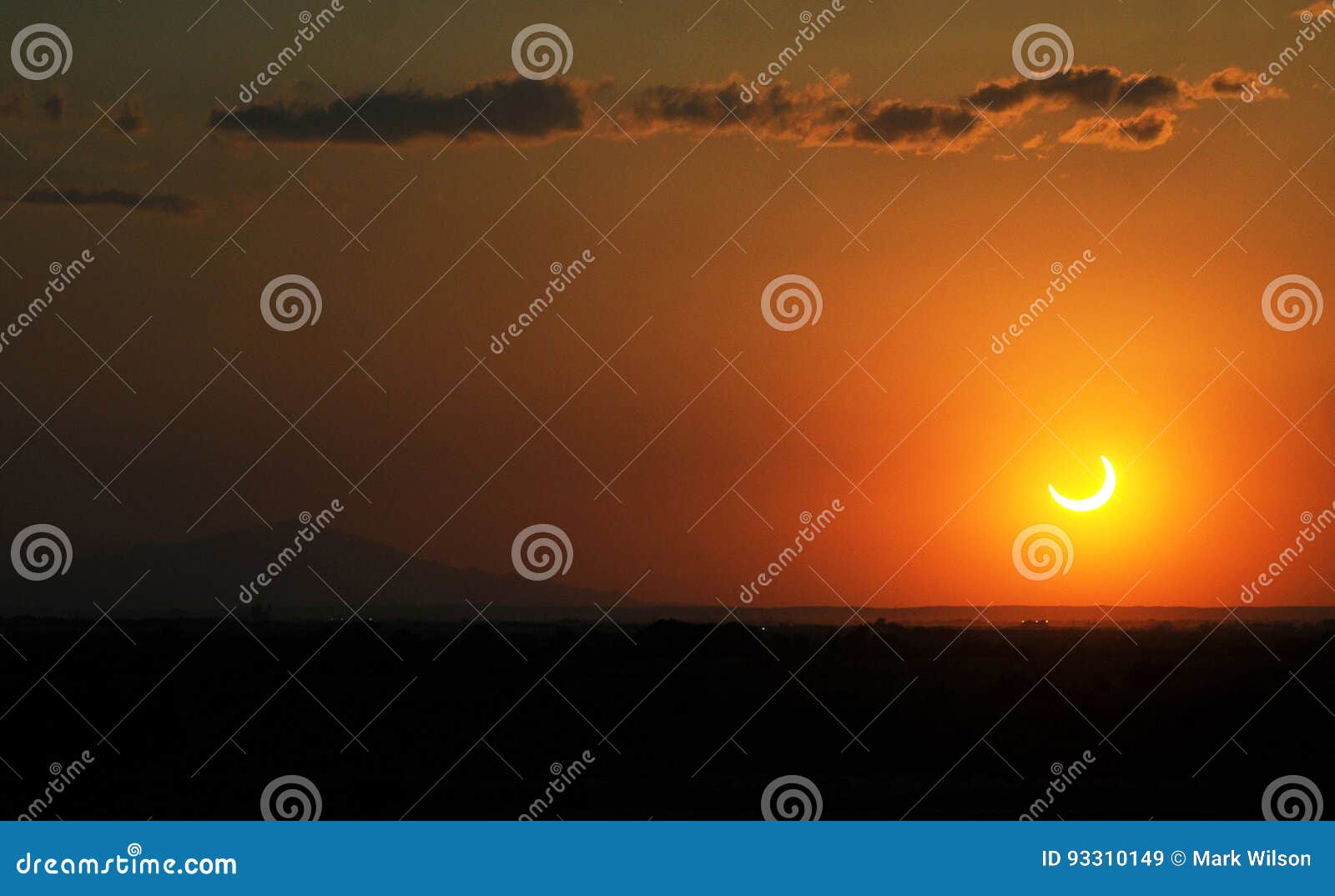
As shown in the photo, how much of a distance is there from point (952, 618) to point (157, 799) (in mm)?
59584
